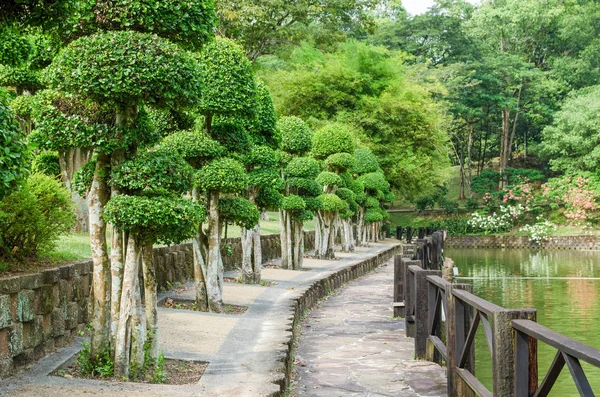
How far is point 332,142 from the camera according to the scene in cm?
2467

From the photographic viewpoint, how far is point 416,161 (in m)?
34.9

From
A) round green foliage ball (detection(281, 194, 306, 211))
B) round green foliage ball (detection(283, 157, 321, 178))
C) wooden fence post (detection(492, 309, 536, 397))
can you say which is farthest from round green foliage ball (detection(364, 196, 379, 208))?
wooden fence post (detection(492, 309, 536, 397))

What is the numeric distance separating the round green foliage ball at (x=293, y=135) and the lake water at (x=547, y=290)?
6.27 metres

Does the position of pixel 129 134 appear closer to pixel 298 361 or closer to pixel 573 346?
pixel 298 361

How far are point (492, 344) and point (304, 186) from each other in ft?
50.1

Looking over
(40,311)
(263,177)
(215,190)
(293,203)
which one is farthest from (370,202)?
(40,311)

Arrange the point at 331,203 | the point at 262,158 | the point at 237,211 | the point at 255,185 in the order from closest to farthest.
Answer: the point at 237,211 < the point at 262,158 < the point at 255,185 < the point at 331,203

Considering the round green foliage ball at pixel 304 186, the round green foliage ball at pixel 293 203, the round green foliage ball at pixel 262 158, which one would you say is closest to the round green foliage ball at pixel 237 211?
the round green foliage ball at pixel 262 158

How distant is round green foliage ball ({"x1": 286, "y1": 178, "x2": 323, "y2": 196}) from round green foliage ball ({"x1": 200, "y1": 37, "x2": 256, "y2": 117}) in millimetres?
8107

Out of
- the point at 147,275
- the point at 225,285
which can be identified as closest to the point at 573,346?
the point at 147,275

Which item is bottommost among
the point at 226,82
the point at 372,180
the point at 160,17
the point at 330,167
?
the point at 372,180

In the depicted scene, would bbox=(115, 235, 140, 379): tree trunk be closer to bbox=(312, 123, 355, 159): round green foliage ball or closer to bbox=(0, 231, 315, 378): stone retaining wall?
bbox=(0, 231, 315, 378): stone retaining wall

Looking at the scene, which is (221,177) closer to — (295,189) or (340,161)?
(295,189)

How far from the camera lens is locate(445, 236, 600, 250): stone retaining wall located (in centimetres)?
4047
